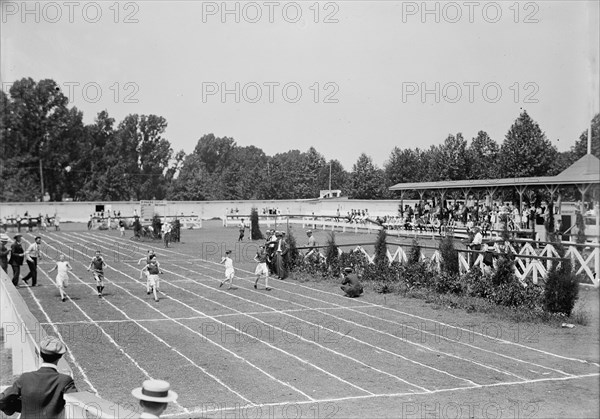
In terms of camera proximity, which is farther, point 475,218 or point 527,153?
point 527,153

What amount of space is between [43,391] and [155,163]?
298 feet

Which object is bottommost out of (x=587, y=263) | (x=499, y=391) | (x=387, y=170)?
(x=499, y=391)

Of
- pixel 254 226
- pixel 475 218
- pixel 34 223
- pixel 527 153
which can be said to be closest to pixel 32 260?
pixel 254 226

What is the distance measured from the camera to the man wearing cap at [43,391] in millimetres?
5441

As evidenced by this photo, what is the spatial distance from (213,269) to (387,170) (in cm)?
5101

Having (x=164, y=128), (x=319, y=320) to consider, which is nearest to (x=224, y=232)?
(x=319, y=320)

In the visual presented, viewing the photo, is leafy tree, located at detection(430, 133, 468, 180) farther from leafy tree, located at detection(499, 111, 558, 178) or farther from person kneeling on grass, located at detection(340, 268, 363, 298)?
person kneeling on grass, located at detection(340, 268, 363, 298)

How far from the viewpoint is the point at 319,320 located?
17484 mm

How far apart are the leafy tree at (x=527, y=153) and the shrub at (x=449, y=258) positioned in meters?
34.3

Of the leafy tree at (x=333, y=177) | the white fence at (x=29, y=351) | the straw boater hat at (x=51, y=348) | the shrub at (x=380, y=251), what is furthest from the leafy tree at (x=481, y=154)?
the straw boater hat at (x=51, y=348)

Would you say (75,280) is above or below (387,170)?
below

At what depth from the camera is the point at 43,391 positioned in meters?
5.46

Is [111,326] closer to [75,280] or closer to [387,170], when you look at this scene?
[75,280]

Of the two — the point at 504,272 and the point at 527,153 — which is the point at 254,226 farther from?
the point at 504,272
